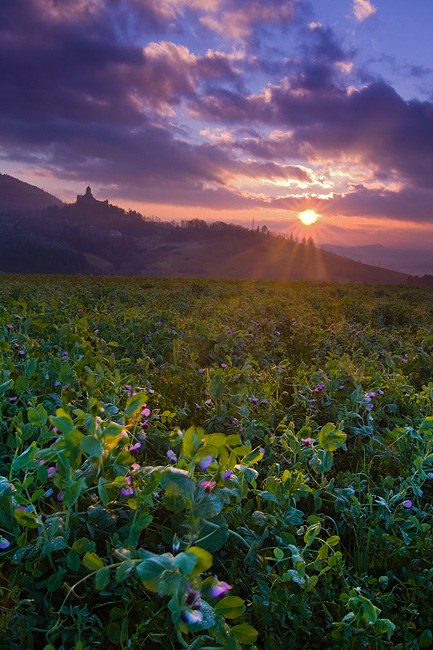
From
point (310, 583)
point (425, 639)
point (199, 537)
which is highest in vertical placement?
point (199, 537)

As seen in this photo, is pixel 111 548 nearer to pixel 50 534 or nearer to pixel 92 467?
pixel 50 534

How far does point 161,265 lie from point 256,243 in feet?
128

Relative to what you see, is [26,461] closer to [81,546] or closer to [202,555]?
→ [81,546]

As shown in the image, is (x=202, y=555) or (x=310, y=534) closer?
(x=202, y=555)

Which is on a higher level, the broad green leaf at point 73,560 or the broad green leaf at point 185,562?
the broad green leaf at point 185,562

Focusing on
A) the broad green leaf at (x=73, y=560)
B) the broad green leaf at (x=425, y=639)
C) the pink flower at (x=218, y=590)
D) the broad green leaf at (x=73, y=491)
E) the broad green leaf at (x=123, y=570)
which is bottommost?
the broad green leaf at (x=425, y=639)

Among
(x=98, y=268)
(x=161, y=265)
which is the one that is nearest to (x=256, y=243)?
Answer: (x=161, y=265)

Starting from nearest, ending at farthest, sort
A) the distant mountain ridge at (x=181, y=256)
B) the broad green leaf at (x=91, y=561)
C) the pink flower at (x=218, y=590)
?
the pink flower at (x=218, y=590) → the broad green leaf at (x=91, y=561) → the distant mountain ridge at (x=181, y=256)

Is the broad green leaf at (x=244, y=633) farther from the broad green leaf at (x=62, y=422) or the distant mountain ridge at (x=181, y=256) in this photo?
the distant mountain ridge at (x=181, y=256)

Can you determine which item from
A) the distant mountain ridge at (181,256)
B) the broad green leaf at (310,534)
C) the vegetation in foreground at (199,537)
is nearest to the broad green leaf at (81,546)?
the vegetation in foreground at (199,537)

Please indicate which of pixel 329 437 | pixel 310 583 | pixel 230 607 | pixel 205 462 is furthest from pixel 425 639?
pixel 205 462

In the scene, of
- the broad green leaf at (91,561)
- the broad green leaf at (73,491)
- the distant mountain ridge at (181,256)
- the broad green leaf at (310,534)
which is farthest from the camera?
the distant mountain ridge at (181,256)

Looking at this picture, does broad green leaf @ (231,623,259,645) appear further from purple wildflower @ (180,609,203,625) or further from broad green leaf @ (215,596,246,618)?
purple wildflower @ (180,609,203,625)

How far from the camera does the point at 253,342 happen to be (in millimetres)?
6793
